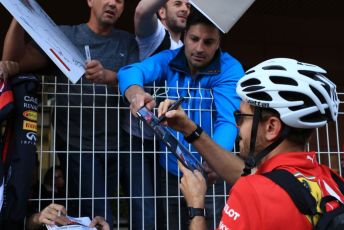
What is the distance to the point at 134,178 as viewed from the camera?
299 cm

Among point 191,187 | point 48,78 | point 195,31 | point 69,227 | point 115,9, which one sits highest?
point 115,9

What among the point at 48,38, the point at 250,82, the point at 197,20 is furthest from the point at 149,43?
the point at 250,82

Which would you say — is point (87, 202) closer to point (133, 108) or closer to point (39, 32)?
point (133, 108)

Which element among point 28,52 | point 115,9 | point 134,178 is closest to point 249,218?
point 134,178

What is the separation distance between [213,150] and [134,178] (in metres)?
0.74

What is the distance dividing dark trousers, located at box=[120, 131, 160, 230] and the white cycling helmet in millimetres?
1123

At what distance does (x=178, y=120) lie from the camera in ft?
7.70

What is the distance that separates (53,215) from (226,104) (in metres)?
1.14

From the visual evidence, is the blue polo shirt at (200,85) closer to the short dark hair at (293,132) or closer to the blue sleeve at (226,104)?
the blue sleeve at (226,104)

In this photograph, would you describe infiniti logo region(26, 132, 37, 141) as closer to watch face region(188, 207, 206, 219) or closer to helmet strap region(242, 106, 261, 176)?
watch face region(188, 207, 206, 219)

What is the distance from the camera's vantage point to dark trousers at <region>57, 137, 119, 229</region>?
2898 millimetres

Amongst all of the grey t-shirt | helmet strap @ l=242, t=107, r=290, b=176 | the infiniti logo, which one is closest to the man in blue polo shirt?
the grey t-shirt

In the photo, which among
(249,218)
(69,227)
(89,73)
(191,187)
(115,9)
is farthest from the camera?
(115,9)

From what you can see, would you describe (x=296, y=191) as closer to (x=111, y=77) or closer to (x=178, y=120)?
(x=178, y=120)
